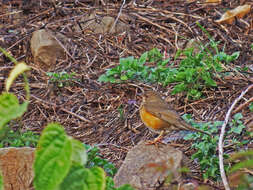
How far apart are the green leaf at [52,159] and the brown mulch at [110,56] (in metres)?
3.11

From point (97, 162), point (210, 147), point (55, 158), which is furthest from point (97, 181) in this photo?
point (210, 147)

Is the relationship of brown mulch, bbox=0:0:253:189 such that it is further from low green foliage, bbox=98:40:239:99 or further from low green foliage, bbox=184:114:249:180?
low green foliage, bbox=184:114:249:180

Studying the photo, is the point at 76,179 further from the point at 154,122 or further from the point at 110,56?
the point at 110,56

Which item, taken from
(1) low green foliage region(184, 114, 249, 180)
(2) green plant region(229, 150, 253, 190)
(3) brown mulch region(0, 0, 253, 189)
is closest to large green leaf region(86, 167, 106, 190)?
(2) green plant region(229, 150, 253, 190)

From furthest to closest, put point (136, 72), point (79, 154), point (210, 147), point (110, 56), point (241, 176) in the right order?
point (110, 56), point (136, 72), point (210, 147), point (241, 176), point (79, 154)

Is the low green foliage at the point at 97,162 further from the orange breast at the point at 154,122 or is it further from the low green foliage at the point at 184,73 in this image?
the low green foliage at the point at 184,73

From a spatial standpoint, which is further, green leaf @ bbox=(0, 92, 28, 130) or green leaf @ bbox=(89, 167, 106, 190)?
green leaf @ bbox=(89, 167, 106, 190)

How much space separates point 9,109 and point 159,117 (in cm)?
294

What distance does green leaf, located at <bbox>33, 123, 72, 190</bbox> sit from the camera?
85.6 inches

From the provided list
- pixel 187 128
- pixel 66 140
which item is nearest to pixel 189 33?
pixel 187 128

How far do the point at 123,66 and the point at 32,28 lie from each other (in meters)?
2.72

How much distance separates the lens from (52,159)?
2.21 metres

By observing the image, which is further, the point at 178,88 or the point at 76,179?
the point at 178,88

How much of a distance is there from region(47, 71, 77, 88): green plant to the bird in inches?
77.0
